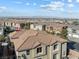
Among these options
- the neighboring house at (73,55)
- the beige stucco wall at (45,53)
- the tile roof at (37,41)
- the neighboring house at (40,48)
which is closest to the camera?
the neighboring house at (40,48)

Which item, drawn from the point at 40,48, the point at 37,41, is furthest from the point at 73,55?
the point at 37,41

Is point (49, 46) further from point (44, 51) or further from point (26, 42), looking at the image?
point (26, 42)

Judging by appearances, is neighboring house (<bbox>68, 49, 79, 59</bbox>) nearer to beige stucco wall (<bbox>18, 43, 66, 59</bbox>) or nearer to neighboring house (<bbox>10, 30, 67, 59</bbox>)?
neighboring house (<bbox>10, 30, 67, 59</bbox>)

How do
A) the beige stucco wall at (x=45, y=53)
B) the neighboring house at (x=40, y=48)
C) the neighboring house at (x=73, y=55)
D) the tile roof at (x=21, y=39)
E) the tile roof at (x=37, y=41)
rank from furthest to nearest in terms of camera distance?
the neighboring house at (x=73, y=55) → the tile roof at (x=21, y=39) → the tile roof at (x=37, y=41) → the beige stucco wall at (x=45, y=53) → the neighboring house at (x=40, y=48)

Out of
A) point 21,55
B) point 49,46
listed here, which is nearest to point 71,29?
point 49,46

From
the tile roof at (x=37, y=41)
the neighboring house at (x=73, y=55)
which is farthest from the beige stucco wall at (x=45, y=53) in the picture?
the neighboring house at (x=73, y=55)

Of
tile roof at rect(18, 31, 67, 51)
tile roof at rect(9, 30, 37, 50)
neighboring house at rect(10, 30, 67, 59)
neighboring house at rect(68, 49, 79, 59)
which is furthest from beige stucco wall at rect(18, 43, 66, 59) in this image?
neighboring house at rect(68, 49, 79, 59)

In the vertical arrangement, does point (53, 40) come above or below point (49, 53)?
above

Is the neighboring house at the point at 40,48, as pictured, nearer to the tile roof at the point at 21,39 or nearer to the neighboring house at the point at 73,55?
the tile roof at the point at 21,39
